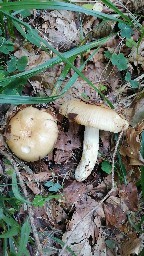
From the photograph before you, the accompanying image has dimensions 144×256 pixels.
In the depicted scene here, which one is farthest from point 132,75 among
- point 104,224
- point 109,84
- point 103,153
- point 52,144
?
point 104,224

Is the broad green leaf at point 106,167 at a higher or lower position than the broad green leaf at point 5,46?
lower

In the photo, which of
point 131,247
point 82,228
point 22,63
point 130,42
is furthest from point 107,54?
point 131,247

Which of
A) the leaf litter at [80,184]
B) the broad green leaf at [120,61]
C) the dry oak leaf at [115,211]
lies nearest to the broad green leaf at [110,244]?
the leaf litter at [80,184]

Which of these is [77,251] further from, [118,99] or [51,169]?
[118,99]

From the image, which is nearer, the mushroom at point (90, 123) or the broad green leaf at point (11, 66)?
the mushroom at point (90, 123)

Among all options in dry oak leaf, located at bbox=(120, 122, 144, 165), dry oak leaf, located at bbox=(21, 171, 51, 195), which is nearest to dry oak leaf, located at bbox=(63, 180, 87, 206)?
dry oak leaf, located at bbox=(21, 171, 51, 195)

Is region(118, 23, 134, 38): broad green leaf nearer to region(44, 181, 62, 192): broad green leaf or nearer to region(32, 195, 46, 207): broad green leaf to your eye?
region(44, 181, 62, 192): broad green leaf

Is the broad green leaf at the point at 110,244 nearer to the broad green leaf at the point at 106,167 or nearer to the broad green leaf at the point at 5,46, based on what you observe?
the broad green leaf at the point at 106,167
